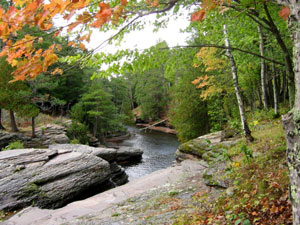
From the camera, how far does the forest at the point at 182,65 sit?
200 centimetres

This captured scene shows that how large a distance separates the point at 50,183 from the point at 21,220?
2917mm

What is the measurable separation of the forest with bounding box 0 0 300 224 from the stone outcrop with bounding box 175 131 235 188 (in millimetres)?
978

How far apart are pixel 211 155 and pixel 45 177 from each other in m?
7.84

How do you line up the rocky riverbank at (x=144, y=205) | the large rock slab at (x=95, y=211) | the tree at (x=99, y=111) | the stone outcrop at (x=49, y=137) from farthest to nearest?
the tree at (x=99, y=111), the stone outcrop at (x=49, y=137), the large rock slab at (x=95, y=211), the rocky riverbank at (x=144, y=205)

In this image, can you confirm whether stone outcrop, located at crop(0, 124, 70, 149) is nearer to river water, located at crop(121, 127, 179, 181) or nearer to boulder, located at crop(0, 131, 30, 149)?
boulder, located at crop(0, 131, 30, 149)

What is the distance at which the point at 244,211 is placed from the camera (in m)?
3.29

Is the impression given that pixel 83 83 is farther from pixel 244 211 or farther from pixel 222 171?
pixel 244 211

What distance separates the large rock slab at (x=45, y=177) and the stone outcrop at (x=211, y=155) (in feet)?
16.2

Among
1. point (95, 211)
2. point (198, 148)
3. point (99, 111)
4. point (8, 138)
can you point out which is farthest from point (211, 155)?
point (99, 111)

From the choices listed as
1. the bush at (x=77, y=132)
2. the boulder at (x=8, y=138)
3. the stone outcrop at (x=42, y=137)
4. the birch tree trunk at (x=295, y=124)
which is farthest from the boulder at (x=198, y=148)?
the boulder at (x=8, y=138)

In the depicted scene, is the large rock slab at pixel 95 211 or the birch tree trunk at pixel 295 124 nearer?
the birch tree trunk at pixel 295 124

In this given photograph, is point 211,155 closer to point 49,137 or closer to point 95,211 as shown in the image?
point 95,211

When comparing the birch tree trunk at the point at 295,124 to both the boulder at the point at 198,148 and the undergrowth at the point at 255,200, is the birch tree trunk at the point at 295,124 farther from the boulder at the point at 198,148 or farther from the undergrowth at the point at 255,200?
the boulder at the point at 198,148

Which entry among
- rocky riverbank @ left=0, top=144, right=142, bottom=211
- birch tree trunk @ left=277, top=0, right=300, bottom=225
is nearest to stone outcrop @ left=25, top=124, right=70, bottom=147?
rocky riverbank @ left=0, top=144, right=142, bottom=211
